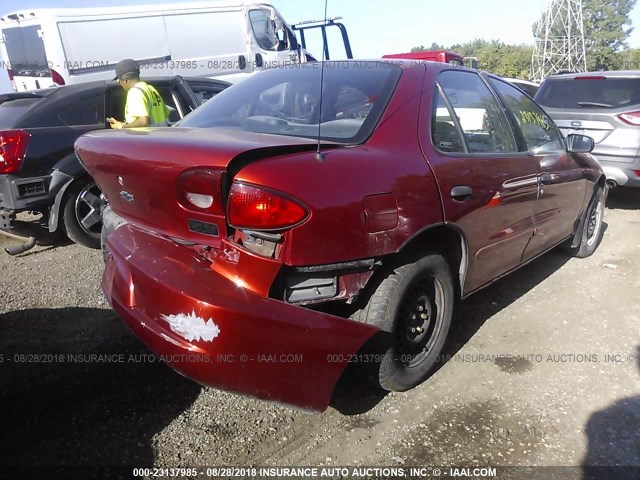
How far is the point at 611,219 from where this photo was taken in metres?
6.45

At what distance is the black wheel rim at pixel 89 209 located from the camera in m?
4.66

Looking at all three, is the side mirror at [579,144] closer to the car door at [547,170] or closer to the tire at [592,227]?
the car door at [547,170]

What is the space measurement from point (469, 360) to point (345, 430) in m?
1.05

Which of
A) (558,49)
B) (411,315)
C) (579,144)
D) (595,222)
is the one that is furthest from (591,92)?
(558,49)

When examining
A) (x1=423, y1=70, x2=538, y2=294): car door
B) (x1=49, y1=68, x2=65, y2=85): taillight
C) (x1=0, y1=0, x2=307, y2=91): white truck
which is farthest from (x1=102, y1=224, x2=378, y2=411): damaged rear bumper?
(x1=0, y1=0, x2=307, y2=91): white truck

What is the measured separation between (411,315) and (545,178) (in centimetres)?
162

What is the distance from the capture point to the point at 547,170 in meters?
3.61

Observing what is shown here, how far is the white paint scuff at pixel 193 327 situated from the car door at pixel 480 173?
1.30 meters

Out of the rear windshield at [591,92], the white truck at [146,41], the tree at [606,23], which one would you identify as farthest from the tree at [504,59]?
the rear windshield at [591,92]

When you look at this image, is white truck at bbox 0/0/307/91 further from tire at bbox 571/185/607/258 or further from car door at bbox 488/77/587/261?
car door at bbox 488/77/587/261

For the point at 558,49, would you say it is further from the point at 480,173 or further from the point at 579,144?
the point at 480,173

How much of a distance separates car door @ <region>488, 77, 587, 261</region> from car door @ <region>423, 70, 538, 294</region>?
0.13 m

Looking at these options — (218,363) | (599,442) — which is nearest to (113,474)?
(218,363)

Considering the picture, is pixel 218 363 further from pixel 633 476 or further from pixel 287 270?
pixel 633 476
